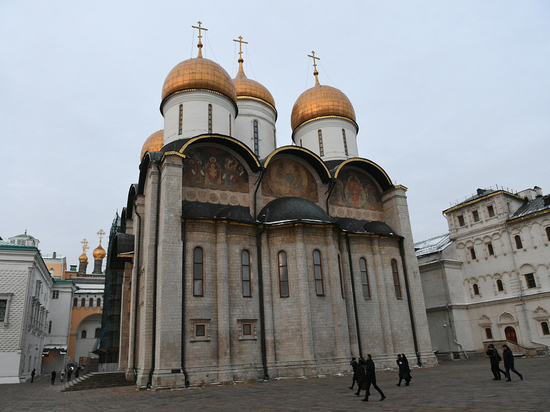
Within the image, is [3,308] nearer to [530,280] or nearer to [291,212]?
[291,212]

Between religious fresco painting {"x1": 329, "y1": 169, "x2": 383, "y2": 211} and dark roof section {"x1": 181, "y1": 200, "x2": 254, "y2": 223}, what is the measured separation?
492cm

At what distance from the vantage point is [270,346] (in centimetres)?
1484

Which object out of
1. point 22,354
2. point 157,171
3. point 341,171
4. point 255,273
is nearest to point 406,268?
point 341,171

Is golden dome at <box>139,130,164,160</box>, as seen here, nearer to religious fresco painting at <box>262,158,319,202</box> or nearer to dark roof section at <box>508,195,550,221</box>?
religious fresco painting at <box>262,158,319,202</box>

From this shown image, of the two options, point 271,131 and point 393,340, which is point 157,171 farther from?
point 393,340

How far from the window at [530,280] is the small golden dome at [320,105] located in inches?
490

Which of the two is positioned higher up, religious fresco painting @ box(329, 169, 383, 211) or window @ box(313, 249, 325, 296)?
religious fresco painting @ box(329, 169, 383, 211)

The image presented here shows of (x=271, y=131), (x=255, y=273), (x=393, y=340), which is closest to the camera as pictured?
(x=255, y=273)

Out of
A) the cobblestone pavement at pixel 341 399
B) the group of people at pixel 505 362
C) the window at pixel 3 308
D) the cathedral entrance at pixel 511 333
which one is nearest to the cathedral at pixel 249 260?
the cobblestone pavement at pixel 341 399

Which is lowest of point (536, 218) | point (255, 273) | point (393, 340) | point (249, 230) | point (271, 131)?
point (393, 340)

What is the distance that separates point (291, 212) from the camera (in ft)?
A: 53.2

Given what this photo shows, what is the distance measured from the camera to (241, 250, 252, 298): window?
50.3 ft

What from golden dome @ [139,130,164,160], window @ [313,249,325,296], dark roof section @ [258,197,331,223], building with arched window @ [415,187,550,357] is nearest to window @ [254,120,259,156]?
golden dome @ [139,130,164,160]

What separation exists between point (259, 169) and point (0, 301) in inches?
613
